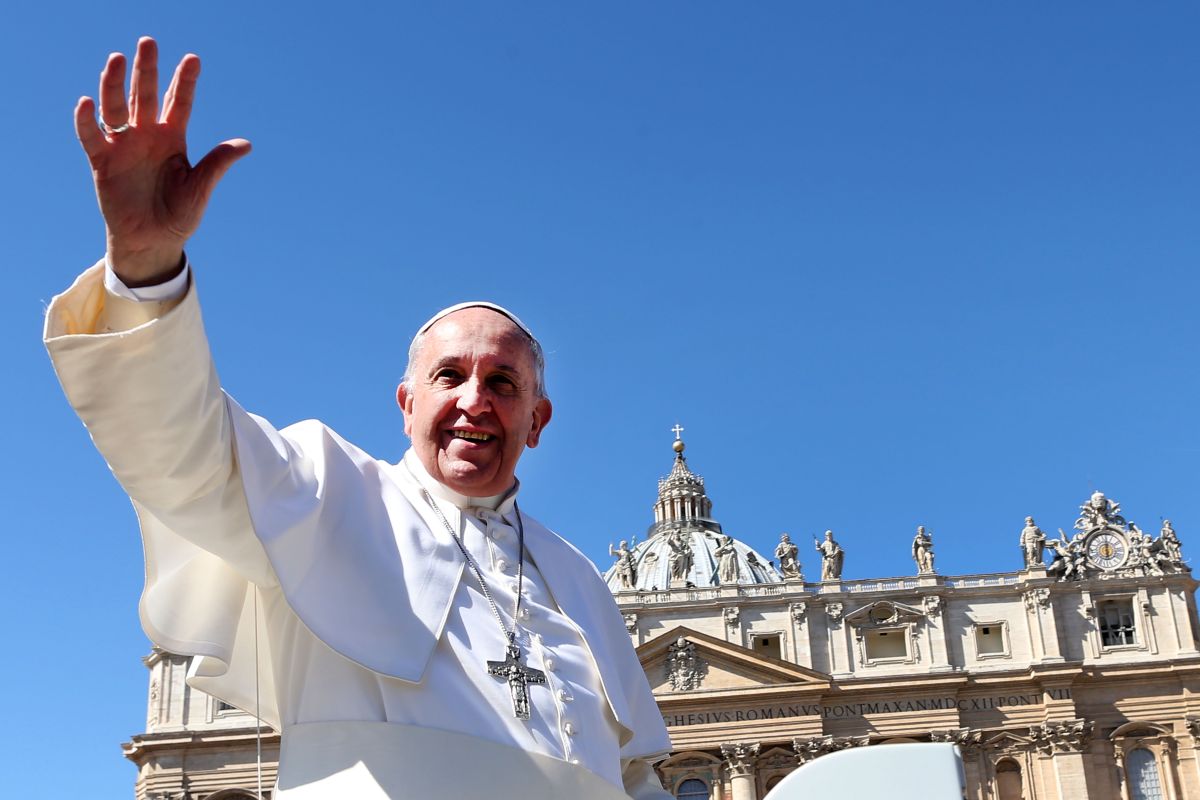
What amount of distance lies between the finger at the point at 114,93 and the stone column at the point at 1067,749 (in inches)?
1499

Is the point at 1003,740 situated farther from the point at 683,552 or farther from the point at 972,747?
the point at 683,552

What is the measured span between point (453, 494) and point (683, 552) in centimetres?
3942

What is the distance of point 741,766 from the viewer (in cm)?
3691

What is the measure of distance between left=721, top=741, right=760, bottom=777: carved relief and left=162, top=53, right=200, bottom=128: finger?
119 feet

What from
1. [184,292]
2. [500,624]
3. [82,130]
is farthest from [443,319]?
[82,130]

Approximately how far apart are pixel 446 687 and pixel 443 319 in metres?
1.01

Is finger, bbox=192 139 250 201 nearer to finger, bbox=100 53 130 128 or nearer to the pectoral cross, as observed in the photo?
finger, bbox=100 53 130 128

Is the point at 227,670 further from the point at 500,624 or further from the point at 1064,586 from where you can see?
the point at 1064,586

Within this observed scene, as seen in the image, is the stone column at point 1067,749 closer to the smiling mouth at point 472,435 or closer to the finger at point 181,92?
the smiling mouth at point 472,435

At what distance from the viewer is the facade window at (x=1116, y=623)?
3881cm

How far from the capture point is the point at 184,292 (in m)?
2.55

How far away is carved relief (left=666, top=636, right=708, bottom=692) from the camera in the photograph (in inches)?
1501

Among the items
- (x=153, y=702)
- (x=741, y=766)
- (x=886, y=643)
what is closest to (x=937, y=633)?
(x=886, y=643)

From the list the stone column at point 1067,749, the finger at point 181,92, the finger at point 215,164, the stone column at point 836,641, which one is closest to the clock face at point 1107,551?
the stone column at point 1067,749
